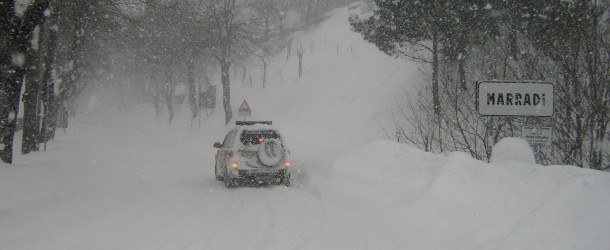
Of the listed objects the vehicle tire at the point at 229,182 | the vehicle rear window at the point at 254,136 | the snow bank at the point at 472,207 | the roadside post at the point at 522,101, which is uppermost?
the roadside post at the point at 522,101

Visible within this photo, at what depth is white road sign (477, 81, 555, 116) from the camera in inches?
290

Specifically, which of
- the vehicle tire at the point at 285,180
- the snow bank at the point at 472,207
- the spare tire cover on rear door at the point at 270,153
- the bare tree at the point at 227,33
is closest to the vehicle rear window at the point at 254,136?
the spare tire cover on rear door at the point at 270,153

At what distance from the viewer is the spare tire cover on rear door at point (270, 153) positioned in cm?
1269

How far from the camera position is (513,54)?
17.8m

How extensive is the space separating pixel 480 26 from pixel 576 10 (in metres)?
4.41

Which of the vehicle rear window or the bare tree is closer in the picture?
the vehicle rear window

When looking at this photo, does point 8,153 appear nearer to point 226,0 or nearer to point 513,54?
point 513,54

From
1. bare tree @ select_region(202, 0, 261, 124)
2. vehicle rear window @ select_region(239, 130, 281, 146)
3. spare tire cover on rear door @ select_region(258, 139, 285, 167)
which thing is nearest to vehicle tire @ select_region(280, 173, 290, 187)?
spare tire cover on rear door @ select_region(258, 139, 285, 167)

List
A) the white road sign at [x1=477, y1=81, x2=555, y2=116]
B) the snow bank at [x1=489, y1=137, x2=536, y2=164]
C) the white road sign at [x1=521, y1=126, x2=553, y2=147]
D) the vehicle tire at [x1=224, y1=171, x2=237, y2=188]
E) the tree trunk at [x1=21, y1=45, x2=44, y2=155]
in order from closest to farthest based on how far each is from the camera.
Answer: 1. the white road sign at [x1=477, y1=81, x2=555, y2=116]
2. the snow bank at [x1=489, y1=137, x2=536, y2=164]
3. the white road sign at [x1=521, y1=126, x2=553, y2=147]
4. the vehicle tire at [x1=224, y1=171, x2=237, y2=188]
5. the tree trunk at [x1=21, y1=45, x2=44, y2=155]

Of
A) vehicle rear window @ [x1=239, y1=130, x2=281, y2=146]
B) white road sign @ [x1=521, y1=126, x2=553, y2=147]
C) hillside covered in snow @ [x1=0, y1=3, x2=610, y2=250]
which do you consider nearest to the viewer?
hillside covered in snow @ [x1=0, y1=3, x2=610, y2=250]

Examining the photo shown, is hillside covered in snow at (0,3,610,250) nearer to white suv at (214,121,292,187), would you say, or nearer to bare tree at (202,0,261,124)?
white suv at (214,121,292,187)

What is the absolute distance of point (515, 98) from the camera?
743cm

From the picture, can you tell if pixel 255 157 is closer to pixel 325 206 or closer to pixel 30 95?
pixel 325 206

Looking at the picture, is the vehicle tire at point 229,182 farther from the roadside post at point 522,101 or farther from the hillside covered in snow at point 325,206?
the roadside post at point 522,101
